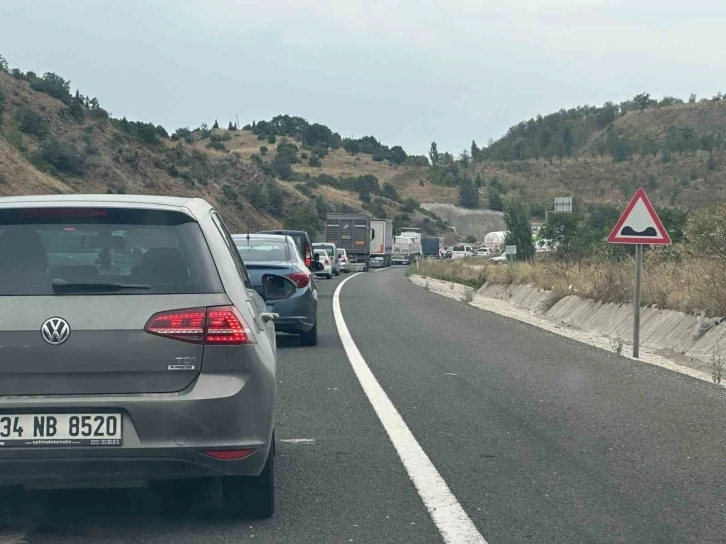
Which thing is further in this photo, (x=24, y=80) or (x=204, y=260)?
(x=24, y=80)

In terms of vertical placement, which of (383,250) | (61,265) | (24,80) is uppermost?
(24,80)

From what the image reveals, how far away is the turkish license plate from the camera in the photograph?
4.65 meters

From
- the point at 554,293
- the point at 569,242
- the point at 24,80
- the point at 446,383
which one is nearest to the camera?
the point at 446,383

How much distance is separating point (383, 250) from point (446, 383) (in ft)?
213

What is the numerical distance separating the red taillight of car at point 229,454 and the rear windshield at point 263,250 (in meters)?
10.1

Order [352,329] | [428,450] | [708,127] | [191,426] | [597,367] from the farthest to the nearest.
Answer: [708,127] → [352,329] → [597,367] → [428,450] → [191,426]

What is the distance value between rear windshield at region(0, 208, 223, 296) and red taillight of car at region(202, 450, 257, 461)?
766 millimetres

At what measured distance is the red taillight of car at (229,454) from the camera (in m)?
4.85

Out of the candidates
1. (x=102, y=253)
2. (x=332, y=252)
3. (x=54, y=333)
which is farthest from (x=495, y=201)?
(x=54, y=333)

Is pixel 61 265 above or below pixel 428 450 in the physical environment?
above

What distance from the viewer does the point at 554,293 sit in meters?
23.7

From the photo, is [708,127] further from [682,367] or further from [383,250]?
[682,367]

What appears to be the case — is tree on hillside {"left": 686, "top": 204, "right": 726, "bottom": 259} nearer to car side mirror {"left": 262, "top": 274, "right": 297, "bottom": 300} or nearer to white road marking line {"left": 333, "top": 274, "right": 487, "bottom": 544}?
white road marking line {"left": 333, "top": 274, "right": 487, "bottom": 544}

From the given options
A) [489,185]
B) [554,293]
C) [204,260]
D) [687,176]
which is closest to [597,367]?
[204,260]
